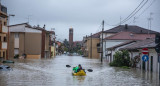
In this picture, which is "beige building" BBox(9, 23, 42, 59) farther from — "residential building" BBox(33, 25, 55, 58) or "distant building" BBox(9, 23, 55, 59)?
"residential building" BBox(33, 25, 55, 58)

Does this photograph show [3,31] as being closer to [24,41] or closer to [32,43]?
[24,41]

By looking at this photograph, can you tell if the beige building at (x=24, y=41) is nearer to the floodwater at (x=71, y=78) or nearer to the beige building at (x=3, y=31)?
the beige building at (x=3, y=31)

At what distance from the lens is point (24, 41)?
2569 inches

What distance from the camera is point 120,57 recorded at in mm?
39344

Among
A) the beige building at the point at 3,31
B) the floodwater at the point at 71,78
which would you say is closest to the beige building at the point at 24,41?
the beige building at the point at 3,31

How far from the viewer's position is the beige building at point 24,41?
64312 millimetres

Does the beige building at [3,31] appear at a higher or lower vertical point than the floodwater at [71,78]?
higher

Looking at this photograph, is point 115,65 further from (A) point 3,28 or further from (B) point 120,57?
(A) point 3,28

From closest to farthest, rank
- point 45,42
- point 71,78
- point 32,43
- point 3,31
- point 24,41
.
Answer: point 71,78
point 3,31
point 24,41
point 32,43
point 45,42

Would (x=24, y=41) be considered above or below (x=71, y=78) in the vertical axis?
above

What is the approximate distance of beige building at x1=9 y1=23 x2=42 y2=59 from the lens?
6431 centimetres

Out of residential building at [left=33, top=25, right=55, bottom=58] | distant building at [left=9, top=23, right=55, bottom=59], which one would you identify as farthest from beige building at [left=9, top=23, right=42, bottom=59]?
residential building at [left=33, top=25, right=55, bottom=58]

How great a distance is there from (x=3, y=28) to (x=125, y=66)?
69.4 ft

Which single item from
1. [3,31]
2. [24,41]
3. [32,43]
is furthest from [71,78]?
[32,43]
